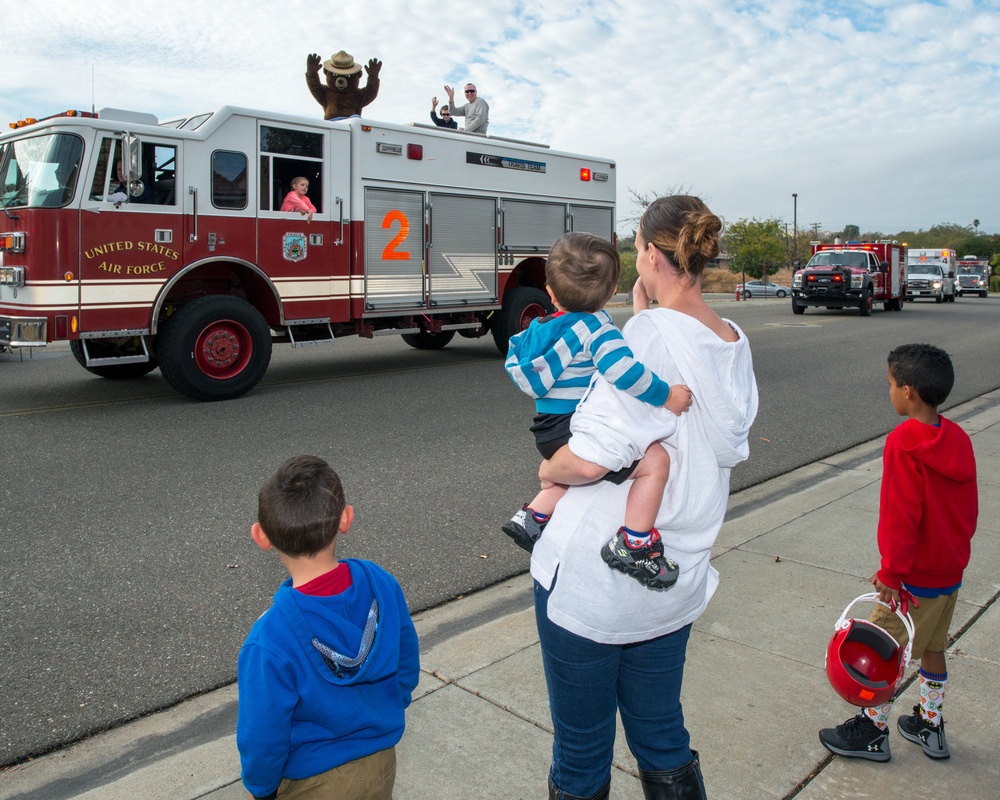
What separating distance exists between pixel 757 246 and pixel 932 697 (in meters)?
62.3

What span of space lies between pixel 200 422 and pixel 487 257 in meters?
5.21

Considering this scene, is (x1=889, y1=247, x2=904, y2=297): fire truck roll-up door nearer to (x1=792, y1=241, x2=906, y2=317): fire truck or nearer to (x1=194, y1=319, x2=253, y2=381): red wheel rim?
(x1=792, y1=241, x2=906, y2=317): fire truck

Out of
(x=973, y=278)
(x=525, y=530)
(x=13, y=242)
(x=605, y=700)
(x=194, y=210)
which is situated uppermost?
(x=973, y=278)

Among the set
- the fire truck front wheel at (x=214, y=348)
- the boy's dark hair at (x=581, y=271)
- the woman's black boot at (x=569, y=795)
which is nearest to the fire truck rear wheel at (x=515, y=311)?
the fire truck front wheel at (x=214, y=348)

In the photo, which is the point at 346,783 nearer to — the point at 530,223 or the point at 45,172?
the point at 45,172

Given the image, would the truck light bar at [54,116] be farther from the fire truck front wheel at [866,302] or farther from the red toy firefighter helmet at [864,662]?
the fire truck front wheel at [866,302]

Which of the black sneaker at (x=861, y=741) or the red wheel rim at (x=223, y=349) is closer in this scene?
the black sneaker at (x=861, y=741)

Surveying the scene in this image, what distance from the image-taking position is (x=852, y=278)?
1031 inches

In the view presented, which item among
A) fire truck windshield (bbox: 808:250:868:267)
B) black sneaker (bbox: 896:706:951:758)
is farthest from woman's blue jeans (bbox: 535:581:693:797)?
fire truck windshield (bbox: 808:250:868:267)

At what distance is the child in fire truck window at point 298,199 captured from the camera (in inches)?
401

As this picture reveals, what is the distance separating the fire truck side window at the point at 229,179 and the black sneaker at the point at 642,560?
8.41 m

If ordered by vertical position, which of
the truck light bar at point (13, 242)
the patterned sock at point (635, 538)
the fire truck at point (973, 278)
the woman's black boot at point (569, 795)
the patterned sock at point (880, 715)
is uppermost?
the fire truck at point (973, 278)

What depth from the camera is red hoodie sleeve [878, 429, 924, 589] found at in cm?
299

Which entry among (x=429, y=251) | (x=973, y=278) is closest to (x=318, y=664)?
(x=429, y=251)
